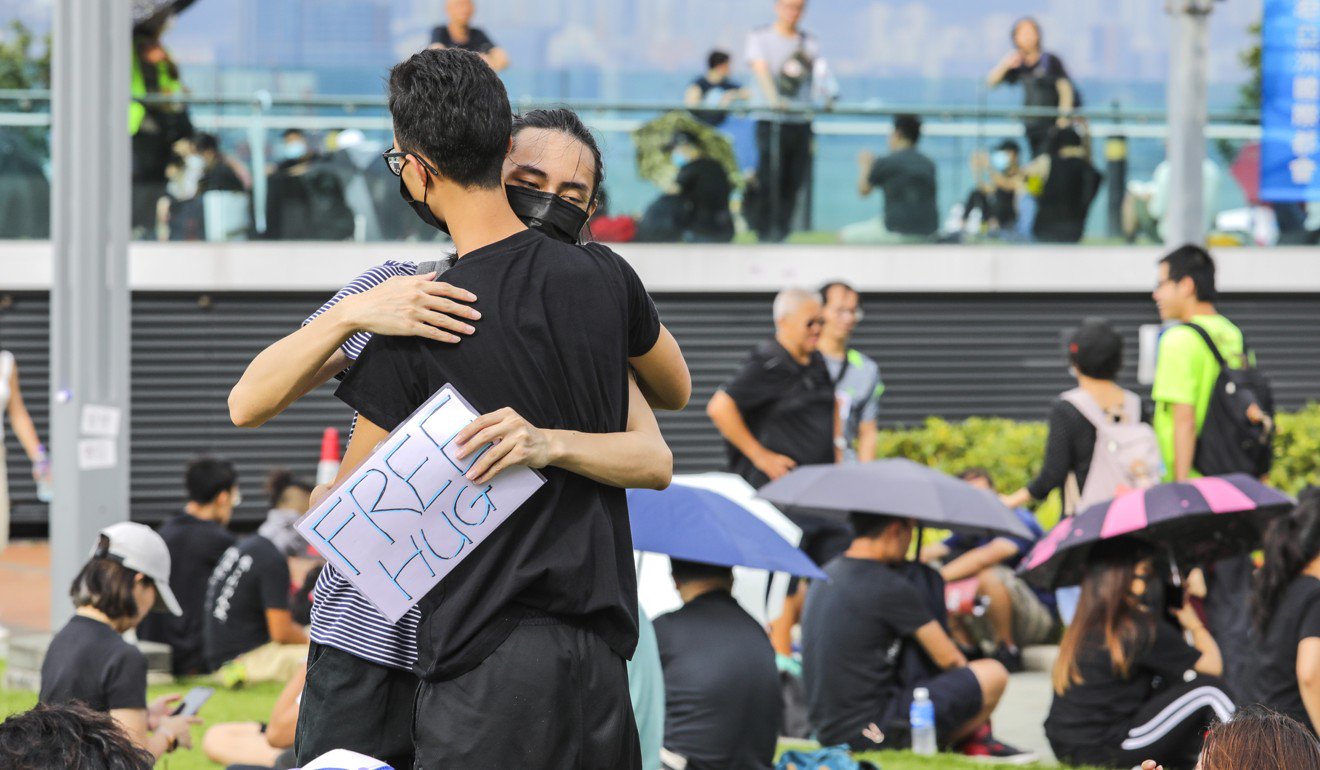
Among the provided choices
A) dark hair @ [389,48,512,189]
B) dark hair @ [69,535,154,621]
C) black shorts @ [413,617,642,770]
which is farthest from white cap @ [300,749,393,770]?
dark hair @ [69,535,154,621]

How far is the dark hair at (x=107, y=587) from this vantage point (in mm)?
5820

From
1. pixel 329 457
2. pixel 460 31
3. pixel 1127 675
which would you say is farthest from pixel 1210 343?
pixel 460 31

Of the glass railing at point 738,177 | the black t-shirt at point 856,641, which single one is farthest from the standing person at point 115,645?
the glass railing at point 738,177

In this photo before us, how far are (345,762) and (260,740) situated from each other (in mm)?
4311

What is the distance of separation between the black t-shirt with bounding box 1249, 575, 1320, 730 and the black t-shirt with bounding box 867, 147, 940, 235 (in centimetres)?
957

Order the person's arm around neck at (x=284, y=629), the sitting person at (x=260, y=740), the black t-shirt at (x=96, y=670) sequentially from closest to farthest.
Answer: the black t-shirt at (x=96, y=670) < the sitting person at (x=260, y=740) < the person's arm around neck at (x=284, y=629)

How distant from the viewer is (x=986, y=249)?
15805 millimetres

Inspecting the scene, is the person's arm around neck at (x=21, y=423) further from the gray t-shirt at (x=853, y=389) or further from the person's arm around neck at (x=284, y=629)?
the gray t-shirt at (x=853, y=389)

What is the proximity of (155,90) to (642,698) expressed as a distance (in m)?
11.4

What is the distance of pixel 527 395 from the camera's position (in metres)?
2.81

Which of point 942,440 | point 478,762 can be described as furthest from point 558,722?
point 942,440

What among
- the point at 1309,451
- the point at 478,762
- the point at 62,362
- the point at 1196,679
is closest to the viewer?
the point at 478,762

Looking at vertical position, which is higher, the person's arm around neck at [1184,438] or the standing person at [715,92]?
the standing person at [715,92]

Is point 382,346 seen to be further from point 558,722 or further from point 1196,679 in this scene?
point 1196,679
